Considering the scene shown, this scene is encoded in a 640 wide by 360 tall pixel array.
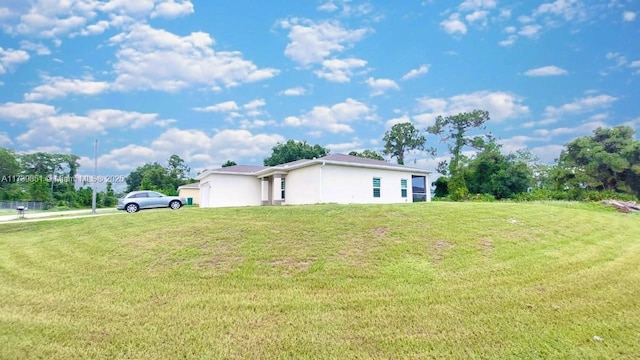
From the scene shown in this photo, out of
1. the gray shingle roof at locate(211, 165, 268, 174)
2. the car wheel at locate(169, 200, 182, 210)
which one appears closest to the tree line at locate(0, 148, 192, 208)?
the gray shingle roof at locate(211, 165, 268, 174)

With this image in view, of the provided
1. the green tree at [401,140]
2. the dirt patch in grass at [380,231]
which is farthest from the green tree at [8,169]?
the dirt patch in grass at [380,231]

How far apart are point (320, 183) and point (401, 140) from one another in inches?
1180

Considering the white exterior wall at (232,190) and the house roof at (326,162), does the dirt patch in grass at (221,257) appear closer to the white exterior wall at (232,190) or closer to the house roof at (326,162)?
the house roof at (326,162)

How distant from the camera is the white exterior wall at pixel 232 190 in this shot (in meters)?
24.2

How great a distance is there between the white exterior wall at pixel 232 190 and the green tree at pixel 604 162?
2567 centimetres

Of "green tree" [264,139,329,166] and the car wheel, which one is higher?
"green tree" [264,139,329,166]

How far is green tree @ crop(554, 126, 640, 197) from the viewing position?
Result: 2677 centimetres

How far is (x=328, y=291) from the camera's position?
5570 millimetres

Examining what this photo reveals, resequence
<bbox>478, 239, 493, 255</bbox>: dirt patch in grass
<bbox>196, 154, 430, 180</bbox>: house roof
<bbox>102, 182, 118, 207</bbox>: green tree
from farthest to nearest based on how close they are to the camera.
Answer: <bbox>102, 182, 118, 207</bbox>: green tree < <bbox>196, 154, 430, 180</bbox>: house roof < <bbox>478, 239, 493, 255</bbox>: dirt patch in grass

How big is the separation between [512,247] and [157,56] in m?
17.0

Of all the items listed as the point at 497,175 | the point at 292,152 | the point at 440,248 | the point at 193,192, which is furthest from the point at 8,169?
the point at 440,248

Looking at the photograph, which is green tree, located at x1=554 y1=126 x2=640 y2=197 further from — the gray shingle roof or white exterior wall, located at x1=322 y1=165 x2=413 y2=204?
the gray shingle roof

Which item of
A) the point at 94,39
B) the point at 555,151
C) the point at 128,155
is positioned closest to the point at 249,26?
the point at 94,39

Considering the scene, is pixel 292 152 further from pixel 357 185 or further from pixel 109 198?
pixel 109 198
